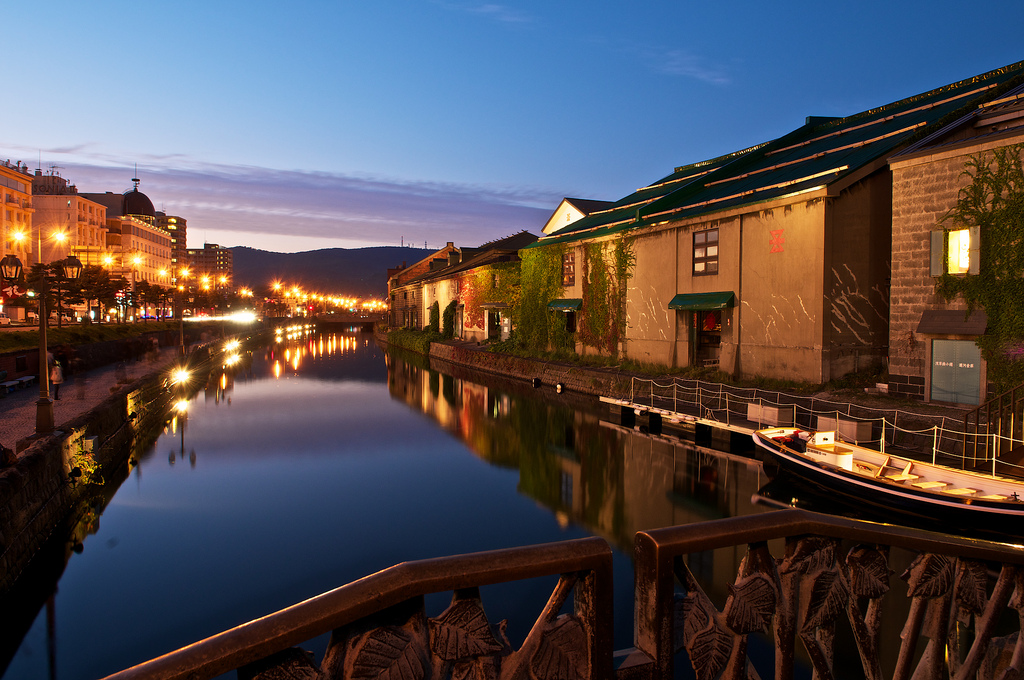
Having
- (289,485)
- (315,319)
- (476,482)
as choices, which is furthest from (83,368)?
(315,319)

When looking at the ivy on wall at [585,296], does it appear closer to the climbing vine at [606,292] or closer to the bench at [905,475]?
the climbing vine at [606,292]

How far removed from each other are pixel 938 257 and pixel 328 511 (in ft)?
58.8

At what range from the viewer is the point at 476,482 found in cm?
1831

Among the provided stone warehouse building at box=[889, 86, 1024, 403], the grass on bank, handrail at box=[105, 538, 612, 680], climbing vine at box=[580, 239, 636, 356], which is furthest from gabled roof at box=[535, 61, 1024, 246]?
the grass on bank

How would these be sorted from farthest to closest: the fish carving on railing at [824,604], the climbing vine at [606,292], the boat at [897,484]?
1. the climbing vine at [606,292]
2. the boat at [897,484]
3. the fish carving on railing at [824,604]

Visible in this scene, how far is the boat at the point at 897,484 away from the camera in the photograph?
10.6 metres

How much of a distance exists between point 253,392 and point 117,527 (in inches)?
957

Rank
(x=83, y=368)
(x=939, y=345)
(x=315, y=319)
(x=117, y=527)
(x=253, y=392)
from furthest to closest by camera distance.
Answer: (x=315, y=319) < (x=253, y=392) < (x=83, y=368) < (x=939, y=345) < (x=117, y=527)

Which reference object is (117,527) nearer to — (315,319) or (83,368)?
(83,368)

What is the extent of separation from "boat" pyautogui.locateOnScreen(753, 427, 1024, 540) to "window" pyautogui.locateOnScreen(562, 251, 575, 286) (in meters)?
20.9

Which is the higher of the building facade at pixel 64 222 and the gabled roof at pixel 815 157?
the building facade at pixel 64 222

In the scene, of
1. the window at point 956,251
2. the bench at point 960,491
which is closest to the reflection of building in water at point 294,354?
the window at point 956,251

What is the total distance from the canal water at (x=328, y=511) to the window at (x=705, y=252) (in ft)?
24.3

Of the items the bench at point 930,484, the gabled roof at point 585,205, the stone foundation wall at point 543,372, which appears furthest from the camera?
the gabled roof at point 585,205
